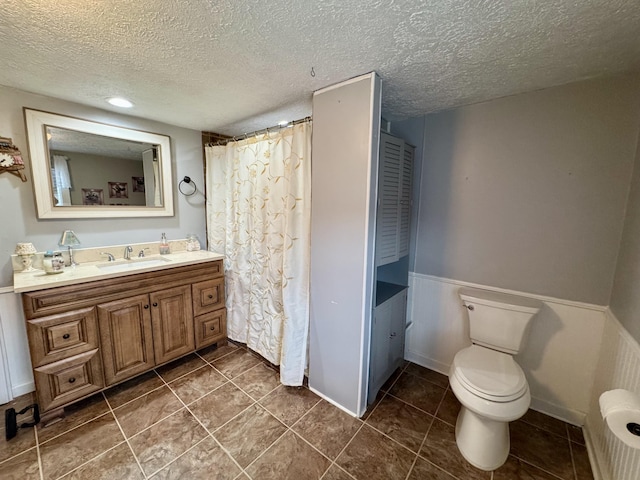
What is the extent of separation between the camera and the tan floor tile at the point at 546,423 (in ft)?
5.20

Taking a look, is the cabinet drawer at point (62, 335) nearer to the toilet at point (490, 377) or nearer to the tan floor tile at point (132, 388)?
the tan floor tile at point (132, 388)

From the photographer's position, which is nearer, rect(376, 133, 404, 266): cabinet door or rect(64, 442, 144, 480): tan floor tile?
rect(64, 442, 144, 480): tan floor tile

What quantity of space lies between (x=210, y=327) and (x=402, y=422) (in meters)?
1.72

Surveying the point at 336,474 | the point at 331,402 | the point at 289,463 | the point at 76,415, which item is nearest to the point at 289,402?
the point at 331,402

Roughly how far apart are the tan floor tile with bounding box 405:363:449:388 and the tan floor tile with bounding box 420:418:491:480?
418 mm

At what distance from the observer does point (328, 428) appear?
158 cm

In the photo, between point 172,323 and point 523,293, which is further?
point 172,323

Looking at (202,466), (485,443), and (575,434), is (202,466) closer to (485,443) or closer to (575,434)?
→ (485,443)

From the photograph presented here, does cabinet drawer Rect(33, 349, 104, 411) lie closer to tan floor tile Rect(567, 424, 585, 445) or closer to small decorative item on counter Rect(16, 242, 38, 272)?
small decorative item on counter Rect(16, 242, 38, 272)

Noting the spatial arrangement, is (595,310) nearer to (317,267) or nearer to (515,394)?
(515,394)

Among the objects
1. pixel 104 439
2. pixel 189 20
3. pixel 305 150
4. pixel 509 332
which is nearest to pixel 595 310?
pixel 509 332

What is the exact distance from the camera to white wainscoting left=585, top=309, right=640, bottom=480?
108cm

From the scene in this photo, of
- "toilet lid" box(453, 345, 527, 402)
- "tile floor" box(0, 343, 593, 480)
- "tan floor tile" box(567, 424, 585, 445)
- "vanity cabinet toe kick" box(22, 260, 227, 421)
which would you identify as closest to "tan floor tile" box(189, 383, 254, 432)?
"tile floor" box(0, 343, 593, 480)

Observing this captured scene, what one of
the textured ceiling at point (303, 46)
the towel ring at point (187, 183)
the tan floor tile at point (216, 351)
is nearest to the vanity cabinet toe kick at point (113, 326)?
the tan floor tile at point (216, 351)
